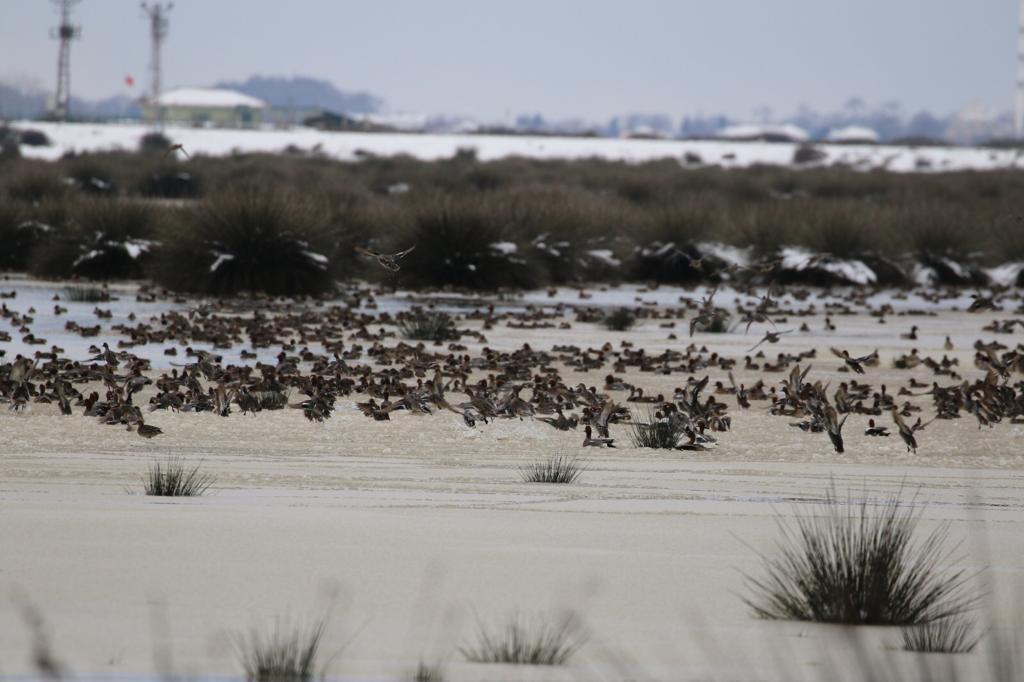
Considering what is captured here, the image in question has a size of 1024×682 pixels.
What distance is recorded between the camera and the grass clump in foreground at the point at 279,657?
158 inches

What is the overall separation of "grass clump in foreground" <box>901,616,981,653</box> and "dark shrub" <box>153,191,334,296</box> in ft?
58.8

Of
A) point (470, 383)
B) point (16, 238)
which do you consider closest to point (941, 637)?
point (470, 383)

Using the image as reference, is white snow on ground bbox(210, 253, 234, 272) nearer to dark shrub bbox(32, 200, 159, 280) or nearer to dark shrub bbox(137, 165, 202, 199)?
dark shrub bbox(32, 200, 159, 280)

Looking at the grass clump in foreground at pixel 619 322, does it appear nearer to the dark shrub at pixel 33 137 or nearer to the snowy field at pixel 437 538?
the snowy field at pixel 437 538

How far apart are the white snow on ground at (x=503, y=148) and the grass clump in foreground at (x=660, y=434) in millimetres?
58379

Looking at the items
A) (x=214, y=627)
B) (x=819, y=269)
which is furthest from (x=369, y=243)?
(x=214, y=627)

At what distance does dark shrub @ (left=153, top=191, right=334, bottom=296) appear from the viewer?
72.7ft

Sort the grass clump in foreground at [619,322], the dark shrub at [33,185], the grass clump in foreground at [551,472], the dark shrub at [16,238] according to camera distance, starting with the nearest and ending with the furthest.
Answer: the grass clump in foreground at [551,472], the grass clump in foreground at [619,322], the dark shrub at [16,238], the dark shrub at [33,185]

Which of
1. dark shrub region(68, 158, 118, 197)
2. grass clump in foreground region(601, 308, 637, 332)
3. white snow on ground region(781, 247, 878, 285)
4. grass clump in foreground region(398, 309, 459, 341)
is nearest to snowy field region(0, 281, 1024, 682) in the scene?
grass clump in foreground region(398, 309, 459, 341)

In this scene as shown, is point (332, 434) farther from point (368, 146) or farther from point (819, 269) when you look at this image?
point (368, 146)

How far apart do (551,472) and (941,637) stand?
3.89 metres

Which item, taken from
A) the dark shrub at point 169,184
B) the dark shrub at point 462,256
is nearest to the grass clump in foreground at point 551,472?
the dark shrub at point 462,256

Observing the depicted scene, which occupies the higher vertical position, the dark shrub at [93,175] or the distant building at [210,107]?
the distant building at [210,107]

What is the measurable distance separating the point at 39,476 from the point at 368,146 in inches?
2747
